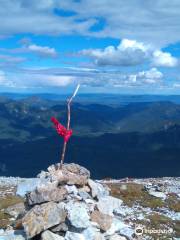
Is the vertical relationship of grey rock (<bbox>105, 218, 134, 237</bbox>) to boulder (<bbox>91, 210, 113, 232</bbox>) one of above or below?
below

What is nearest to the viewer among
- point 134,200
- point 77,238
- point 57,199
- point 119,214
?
point 77,238

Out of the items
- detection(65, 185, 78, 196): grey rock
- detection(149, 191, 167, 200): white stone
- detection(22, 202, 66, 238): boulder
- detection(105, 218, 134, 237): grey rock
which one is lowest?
detection(149, 191, 167, 200): white stone

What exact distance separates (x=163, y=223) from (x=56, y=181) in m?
10.6

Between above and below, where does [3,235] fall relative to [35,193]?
below

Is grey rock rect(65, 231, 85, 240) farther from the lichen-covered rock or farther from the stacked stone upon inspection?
the lichen-covered rock

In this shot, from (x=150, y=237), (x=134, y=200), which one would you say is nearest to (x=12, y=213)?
(x=150, y=237)

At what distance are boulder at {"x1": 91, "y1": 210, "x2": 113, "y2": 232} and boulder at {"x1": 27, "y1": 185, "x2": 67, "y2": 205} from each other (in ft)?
6.39

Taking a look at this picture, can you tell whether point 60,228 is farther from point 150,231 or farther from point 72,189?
point 150,231

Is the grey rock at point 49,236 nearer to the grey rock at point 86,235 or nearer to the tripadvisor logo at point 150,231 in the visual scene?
the grey rock at point 86,235

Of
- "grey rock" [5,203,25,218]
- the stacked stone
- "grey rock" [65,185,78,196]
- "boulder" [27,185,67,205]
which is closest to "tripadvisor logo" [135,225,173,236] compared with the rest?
the stacked stone

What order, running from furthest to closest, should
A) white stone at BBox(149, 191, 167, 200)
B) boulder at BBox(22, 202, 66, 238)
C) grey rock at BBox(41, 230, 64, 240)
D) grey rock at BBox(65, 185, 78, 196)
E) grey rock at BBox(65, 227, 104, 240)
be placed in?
white stone at BBox(149, 191, 167, 200)
grey rock at BBox(65, 185, 78, 196)
boulder at BBox(22, 202, 66, 238)
grey rock at BBox(65, 227, 104, 240)
grey rock at BBox(41, 230, 64, 240)

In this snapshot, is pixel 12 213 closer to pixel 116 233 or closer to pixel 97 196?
pixel 97 196

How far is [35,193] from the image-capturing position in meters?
24.6

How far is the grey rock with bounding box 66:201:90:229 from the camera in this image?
904 inches
